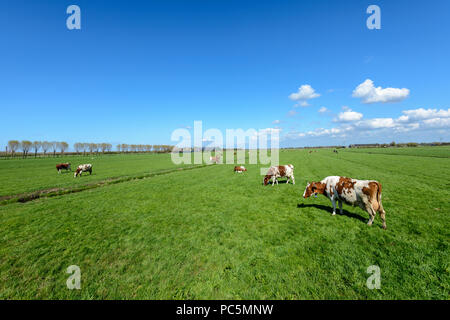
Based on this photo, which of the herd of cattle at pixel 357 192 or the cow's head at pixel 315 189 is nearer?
the herd of cattle at pixel 357 192

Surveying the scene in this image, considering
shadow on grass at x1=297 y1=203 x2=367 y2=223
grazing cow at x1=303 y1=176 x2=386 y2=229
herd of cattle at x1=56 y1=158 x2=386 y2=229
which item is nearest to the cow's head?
herd of cattle at x1=56 y1=158 x2=386 y2=229

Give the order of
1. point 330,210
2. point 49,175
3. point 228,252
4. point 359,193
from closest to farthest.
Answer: point 228,252
point 359,193
point 330,210
point 49,175

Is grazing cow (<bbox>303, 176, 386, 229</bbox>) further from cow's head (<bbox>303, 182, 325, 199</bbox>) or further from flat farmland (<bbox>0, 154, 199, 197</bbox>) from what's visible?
flat farmland (<bbox>0, 154, 199, 197</bbox>)

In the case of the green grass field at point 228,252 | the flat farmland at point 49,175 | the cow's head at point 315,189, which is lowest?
the green grass field at point 228,252

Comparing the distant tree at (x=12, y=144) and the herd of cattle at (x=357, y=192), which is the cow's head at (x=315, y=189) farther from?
the distant tree at (x=12, y=144)

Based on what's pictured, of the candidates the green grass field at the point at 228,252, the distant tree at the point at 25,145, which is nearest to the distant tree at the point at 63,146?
the distant tree at the point at 25,145

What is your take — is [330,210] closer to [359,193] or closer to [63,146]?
[359,193]

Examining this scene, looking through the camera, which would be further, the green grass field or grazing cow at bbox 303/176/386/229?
grazing cow at bbox 303/176/386/229

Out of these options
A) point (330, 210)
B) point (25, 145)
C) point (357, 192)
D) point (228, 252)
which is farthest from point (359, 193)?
point (25, 145)

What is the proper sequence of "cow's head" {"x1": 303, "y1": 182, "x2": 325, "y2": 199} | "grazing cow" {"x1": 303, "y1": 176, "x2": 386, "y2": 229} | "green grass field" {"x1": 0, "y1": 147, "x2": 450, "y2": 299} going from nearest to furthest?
1. "green grass field" {"x1": 0, "y1": 147, "x2": 450, "y2": 299}
2. "grazing cow" {"x1": 303, "y1": 176, "x2": 386, "y2": 229}
3. "cow's head" {"x1": 303, "y1": 182, "x2": 325, "y2": 199}

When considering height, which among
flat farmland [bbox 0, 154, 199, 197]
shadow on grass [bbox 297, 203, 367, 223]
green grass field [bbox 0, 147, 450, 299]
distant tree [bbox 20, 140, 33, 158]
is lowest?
green grass field [bbox 0, 147, 450, 299]

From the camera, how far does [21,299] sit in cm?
419

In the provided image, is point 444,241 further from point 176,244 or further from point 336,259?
point 176,244
